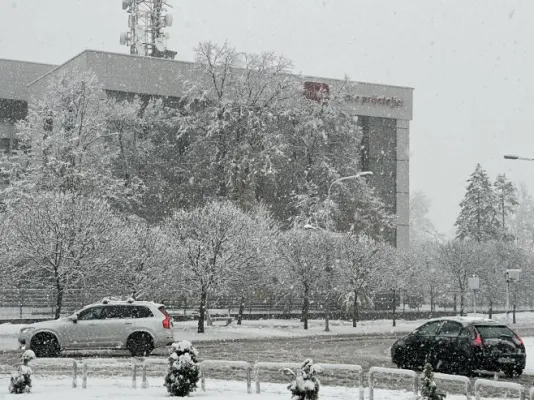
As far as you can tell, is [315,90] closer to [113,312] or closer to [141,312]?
[141,312]

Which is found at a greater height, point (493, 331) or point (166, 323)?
point (493, 331)

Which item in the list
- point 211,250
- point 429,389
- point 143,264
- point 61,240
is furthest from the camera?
point 143,264

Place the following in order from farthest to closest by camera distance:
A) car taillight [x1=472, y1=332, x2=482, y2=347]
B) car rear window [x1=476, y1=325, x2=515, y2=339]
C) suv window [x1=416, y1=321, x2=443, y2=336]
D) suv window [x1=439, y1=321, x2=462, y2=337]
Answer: suv window [x1=416, y1=321, x2=443, y2=336], suv window [x1=439, y1=321, x2=462, y2=337], car rear window [x1=476, y1=325, x2=515, y2=339], car taillight [x1=472, y1=332, x2=482, y2=347]

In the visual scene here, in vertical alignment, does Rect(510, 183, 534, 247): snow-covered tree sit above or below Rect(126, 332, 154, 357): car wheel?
above

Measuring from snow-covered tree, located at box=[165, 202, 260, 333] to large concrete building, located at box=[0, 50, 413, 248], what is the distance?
21773mm

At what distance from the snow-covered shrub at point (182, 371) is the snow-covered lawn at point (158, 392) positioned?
0.83ft

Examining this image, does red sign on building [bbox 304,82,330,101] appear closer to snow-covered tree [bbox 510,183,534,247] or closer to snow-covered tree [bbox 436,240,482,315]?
snow-covered tree [bbox 436,240,482,315]

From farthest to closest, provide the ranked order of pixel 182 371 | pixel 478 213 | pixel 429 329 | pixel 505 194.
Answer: pixel 505 194 → pixel 478 213 → pixel 429 329 → pixel 182 371

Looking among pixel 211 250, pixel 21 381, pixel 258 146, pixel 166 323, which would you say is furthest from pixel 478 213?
pixel 21 381

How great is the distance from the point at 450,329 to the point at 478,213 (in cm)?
6813

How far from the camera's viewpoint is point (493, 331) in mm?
19125

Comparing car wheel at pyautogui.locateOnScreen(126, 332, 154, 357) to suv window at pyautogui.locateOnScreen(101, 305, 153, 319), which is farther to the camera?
suv window at pyautogui.locateOnScreen(101, 305, 153, 319)

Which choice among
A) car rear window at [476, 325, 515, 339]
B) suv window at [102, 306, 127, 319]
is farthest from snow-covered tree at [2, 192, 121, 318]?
car rear window at [476, 325, 515, 339]

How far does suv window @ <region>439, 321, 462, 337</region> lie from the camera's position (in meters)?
19.4
